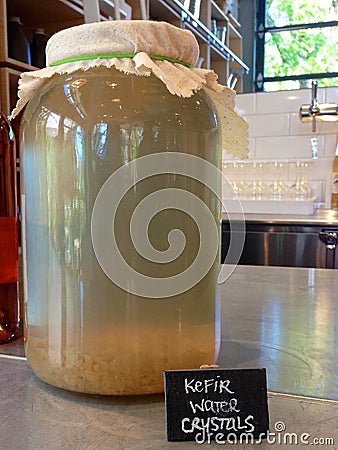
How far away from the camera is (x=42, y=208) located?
35 cm

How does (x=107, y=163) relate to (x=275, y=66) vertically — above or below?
below

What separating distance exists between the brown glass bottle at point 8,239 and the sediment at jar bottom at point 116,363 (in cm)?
15

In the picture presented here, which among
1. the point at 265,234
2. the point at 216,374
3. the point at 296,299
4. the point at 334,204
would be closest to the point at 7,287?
the point at 216,374

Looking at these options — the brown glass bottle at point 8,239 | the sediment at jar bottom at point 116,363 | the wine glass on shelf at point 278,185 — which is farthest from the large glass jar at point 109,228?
the wine glass on shelf at point 278,185

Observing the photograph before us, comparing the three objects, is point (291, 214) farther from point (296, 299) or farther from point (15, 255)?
point (15, 255)

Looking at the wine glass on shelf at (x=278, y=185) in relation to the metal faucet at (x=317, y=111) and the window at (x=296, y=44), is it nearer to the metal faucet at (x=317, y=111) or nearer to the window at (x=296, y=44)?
the metal faucet at (x=317, y=111)

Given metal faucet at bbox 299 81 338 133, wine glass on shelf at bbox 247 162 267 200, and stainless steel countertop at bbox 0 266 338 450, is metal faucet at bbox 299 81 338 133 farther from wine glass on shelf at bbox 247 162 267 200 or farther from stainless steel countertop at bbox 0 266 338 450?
stainless steel countertop at bbox 0 266 338 450

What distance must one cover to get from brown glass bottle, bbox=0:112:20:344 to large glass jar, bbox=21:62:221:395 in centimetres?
13

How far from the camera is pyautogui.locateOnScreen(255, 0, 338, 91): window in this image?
93.5 inches

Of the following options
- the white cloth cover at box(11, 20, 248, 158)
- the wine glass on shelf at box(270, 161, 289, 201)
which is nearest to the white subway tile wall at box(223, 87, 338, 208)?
the wine glass on shelf at box(270, 161, 289, 201)

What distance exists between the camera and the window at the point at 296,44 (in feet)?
7.79

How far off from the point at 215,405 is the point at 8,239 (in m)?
0.28

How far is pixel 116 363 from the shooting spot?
334 mm

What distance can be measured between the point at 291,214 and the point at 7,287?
1.50m
